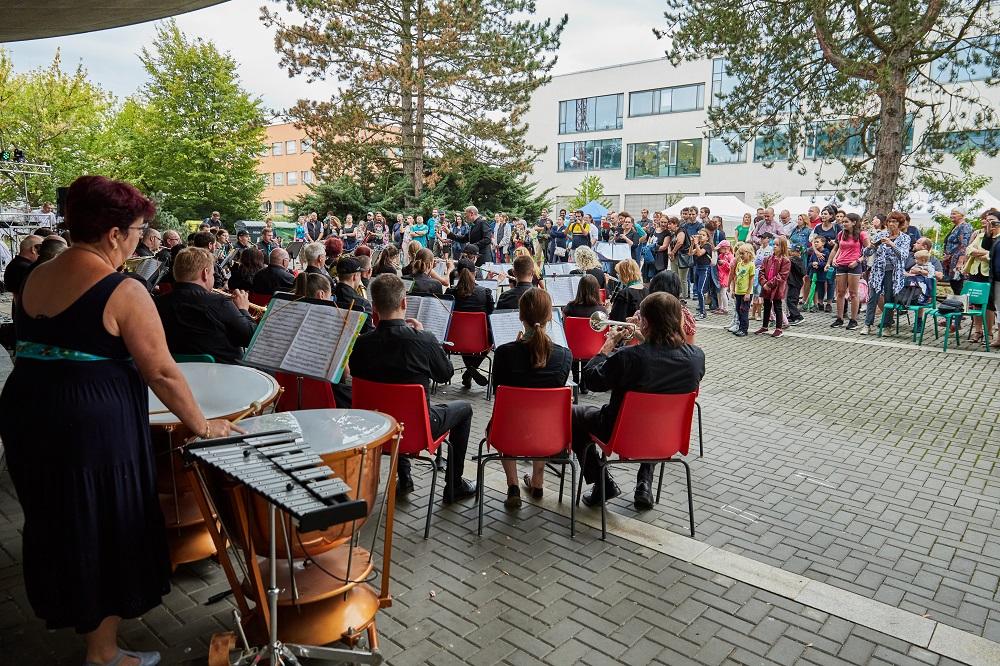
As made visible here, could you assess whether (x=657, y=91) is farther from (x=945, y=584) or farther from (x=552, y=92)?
(x=945, y=584)

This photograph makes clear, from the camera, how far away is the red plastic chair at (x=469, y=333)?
7.65m

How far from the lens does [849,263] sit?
1235cm

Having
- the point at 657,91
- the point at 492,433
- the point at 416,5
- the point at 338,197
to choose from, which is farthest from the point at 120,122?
the point at 492,433

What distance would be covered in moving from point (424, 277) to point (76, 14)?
5776mm

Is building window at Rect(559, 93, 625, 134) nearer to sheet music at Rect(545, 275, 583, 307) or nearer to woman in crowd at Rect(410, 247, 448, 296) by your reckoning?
sheet music at Rect(545, 275, 583, 307)

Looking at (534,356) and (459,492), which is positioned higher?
(534,356)

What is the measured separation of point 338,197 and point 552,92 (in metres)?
26.6

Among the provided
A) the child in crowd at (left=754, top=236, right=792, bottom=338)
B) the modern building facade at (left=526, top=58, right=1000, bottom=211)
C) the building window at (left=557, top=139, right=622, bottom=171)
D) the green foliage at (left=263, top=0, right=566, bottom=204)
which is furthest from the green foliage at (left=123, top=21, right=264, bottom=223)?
the child in crowd at (left=754, top=236, right=792, bottom=338)

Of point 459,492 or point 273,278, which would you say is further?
point 273,278

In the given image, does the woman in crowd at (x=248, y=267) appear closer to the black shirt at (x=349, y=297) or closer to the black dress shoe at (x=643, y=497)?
the black shirt at (x=349, y=297)

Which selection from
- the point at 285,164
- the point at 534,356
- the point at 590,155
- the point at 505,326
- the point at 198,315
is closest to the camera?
the point at 534,356

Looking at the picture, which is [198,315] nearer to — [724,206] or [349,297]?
[349,297]

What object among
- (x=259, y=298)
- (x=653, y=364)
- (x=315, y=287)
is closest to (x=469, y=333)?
(x=315, y=287)

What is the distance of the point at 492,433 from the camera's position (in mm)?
4504
